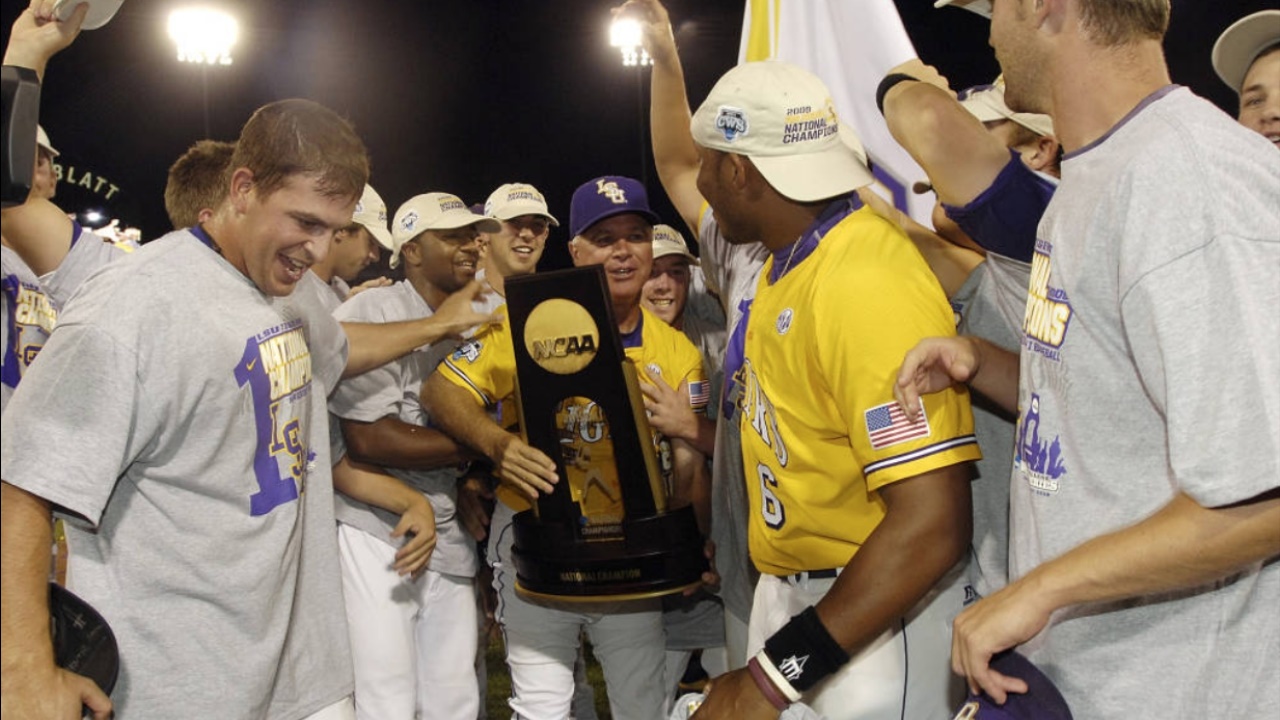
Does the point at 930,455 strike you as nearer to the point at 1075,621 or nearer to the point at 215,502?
the point at 1075,621

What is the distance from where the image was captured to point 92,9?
1767 mm

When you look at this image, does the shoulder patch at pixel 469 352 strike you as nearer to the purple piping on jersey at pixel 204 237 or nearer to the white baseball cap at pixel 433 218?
the white baseball cap at pixel 433 218

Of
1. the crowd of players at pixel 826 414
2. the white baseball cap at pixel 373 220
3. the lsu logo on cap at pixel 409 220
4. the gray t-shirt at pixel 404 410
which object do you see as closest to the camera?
the crowd of players at pixel 826 414

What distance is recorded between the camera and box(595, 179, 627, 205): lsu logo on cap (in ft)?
13.0

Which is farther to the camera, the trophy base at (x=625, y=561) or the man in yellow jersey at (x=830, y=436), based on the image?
the trophy base at (x=625, y=561)

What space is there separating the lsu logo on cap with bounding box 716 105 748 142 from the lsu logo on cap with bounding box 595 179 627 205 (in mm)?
1608

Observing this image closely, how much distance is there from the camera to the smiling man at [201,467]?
5.95 feet

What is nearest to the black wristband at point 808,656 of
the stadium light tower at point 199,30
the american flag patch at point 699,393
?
the american flag patch at point 699,393

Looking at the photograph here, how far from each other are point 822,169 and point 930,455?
697 mm

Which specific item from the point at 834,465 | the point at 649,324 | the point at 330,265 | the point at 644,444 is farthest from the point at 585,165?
the point at 834,465

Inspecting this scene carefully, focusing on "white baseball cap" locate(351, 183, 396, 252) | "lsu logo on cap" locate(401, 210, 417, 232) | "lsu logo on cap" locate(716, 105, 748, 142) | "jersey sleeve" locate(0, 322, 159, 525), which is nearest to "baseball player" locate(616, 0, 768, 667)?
"lsu logo on cap" locate(716, 105, 748, 142)

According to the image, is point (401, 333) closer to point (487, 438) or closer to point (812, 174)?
point (487, 438)

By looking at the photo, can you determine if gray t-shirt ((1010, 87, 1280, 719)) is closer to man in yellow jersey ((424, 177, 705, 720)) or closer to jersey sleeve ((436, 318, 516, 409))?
man in yellow jersey ((424, 177, 705, 720))

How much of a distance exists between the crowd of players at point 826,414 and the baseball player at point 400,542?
3 cm
